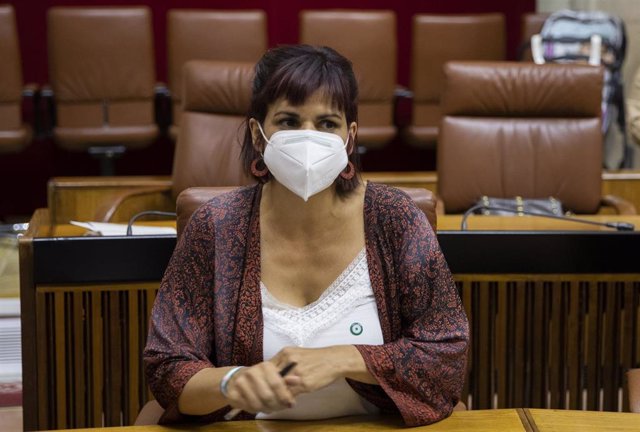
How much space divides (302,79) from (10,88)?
11.7 feet

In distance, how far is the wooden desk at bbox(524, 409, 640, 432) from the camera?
1342 millimetres

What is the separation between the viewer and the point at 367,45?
193 inches

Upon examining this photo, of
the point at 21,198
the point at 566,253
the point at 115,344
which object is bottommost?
the point at 21,198

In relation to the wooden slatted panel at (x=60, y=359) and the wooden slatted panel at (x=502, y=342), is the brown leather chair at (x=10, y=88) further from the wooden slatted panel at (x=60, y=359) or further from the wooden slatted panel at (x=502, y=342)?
the wooden slatted panel at (x=502, y=342)

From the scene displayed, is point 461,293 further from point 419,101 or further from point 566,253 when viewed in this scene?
point 419,101

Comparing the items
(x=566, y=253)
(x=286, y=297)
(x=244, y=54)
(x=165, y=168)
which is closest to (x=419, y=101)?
(x=244, y=54)

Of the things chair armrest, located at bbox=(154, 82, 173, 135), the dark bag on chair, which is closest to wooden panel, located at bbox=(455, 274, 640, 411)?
the dark bag on chair

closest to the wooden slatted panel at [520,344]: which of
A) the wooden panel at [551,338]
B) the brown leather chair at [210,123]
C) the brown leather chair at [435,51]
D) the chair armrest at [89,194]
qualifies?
the wooden panel at [551,338]

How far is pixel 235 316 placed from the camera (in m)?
1.50

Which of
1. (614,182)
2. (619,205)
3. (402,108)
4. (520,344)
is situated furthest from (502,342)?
(402,108)

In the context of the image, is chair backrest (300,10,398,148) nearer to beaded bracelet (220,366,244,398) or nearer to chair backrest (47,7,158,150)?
chair backrest (47,7,158,150)

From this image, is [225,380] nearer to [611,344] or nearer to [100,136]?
[611,344]

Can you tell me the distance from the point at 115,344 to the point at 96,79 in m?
2.91

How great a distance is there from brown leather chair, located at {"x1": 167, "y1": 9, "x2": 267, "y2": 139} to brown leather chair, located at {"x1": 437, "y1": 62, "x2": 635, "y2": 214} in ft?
5.84
